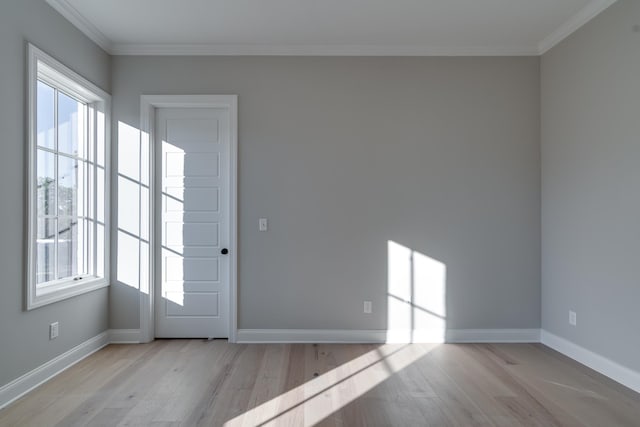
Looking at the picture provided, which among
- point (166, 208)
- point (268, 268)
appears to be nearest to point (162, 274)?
point (166, 208)

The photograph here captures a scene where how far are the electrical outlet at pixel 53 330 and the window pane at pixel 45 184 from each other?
87 cm

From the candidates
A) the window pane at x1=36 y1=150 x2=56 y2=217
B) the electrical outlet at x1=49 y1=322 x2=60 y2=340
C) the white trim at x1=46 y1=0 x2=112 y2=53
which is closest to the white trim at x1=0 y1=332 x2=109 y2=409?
the electrical outlet at x1=49 y1=322 x2=60 y2=340

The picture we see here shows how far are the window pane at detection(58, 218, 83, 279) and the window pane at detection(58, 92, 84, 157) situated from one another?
0.63m

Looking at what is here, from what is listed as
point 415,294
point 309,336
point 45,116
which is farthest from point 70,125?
point 415,294

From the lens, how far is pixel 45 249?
2.95m

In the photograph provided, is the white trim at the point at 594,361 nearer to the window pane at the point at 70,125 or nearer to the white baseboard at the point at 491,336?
the white baseboard at the point at 491,336

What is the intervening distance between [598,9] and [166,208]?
4.19 meters

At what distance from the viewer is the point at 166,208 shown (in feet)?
12.4

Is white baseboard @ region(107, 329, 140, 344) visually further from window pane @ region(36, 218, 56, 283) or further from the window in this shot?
window pane @ region(36, 218, 56, 283)

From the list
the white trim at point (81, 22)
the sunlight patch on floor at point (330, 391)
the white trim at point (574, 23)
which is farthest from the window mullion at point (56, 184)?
the white trim at point (574, 23)

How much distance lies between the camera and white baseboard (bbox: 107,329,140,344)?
12.0 feet

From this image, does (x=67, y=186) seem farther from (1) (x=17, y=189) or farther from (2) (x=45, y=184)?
(1) (x=17, y=189)

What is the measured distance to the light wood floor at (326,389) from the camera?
7.62ft

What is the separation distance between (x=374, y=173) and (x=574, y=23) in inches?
84.2
